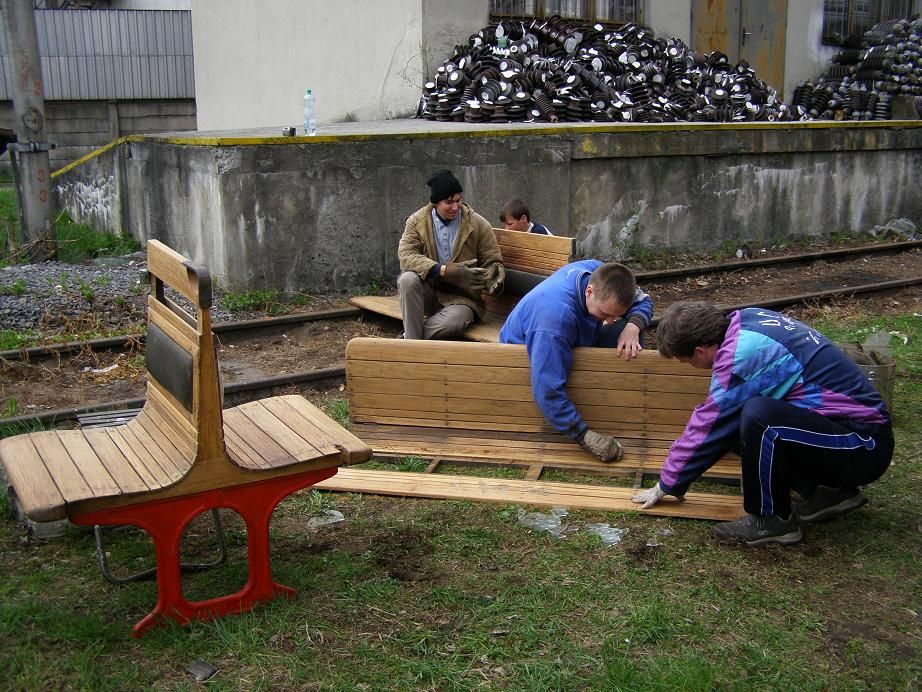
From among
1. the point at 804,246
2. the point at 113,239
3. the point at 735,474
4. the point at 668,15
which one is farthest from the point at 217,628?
the point at 668,15

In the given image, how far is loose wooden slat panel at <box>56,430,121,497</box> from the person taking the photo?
3.37 m

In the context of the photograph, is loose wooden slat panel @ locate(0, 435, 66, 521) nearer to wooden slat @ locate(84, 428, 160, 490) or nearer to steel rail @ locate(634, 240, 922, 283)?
wooden slat @ locate(84, 428, 160, 490)

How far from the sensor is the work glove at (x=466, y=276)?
7.13 metres

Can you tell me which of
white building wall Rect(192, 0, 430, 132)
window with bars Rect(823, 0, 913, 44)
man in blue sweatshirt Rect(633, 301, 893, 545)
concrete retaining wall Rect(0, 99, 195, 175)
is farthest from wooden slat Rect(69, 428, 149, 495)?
concrete retaining wall Rect(0, 99, 195, 175)

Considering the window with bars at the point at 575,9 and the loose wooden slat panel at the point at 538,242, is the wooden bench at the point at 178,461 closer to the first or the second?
the loose wooden slat panel at the point at 538,242

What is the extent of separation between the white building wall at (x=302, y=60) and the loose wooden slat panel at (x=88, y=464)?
35.3 ft

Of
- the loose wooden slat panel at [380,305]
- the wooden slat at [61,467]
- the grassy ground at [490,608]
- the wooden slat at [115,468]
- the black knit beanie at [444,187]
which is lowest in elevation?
the grassy ground at [490,608]

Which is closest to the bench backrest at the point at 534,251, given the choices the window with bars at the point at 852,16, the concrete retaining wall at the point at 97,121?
the window with bars at the point at 852,16

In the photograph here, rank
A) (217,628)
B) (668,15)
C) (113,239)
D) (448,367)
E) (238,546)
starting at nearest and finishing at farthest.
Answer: (217,628) < (238,546) < (448,367) < (113,239) < (668,15)

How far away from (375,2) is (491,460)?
10471 millimetres

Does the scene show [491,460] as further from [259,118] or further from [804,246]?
[259,118]

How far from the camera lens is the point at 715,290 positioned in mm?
11055

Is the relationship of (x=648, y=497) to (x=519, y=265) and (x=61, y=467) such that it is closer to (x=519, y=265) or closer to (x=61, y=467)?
(x=61, y=467)

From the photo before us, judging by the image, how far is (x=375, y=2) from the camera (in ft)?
46.3
